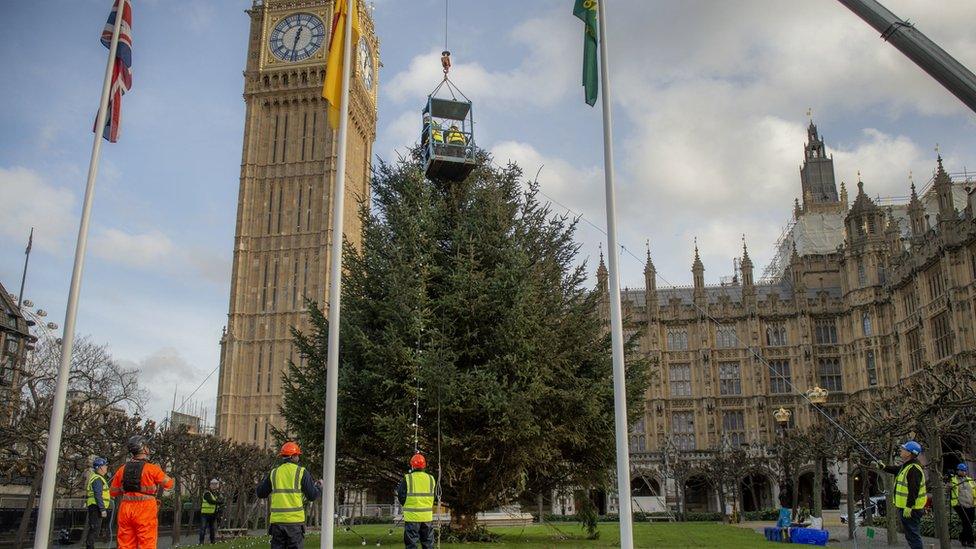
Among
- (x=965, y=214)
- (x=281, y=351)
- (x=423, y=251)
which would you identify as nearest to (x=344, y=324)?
(x=423, y=251)

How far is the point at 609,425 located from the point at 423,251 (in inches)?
247

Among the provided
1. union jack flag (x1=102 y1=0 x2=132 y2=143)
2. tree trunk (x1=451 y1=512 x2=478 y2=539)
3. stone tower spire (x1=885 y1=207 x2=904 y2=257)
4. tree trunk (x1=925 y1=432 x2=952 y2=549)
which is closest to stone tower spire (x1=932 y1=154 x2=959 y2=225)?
stone tower spire (x1=885 y1=207 x2=904 y2=257)

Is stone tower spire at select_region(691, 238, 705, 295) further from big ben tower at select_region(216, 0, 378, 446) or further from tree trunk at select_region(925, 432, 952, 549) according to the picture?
tree trunk at select_region(925, 432, 952, 549)

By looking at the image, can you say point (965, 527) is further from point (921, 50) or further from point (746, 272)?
point (746, 272)

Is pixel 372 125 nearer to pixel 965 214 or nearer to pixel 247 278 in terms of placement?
pixel 247 278

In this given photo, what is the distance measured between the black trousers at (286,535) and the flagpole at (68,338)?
3344 millimetres

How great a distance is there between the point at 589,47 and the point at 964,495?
12.0 m

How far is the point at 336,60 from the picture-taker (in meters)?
13.0

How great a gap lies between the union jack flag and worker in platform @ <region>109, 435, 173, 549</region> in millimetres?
6144

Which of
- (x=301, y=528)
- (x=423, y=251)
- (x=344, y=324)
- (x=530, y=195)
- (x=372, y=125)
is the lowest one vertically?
(x=301, y=528)

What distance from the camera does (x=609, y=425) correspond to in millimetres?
20250

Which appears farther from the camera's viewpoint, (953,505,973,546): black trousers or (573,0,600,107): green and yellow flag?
(953,505,973,546): black trousers

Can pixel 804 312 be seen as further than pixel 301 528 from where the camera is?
Yes

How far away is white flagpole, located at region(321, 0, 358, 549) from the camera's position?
10.6 meters
